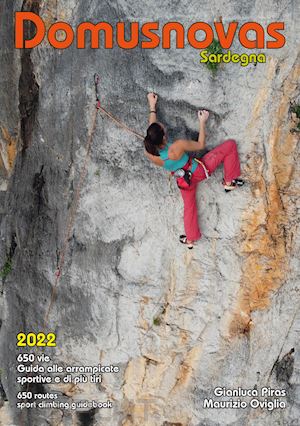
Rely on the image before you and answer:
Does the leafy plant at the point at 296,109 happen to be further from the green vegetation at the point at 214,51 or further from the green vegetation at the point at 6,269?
the green vegetation at the point at 6,269

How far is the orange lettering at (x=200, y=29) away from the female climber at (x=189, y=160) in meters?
0.70

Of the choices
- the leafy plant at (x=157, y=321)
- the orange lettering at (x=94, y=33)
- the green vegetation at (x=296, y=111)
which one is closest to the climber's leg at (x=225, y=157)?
the green vegetation at (x=296, y=111)

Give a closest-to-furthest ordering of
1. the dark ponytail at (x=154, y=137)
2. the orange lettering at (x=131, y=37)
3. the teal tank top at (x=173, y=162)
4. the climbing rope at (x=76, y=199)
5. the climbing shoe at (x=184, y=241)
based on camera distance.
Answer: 1. the dark ponytail at (x=154, y=137)
2. the teal tank top at (x=173, y=162)
3. the orange lettering at (x=131, y=37)
4. the climbing rope at (x=76, y=199)
5. the climbing shoe at (x=184, y=241)

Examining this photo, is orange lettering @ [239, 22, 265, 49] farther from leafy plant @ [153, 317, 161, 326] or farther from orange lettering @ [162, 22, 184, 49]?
leafy plant @ [153, 317, 161, 326]

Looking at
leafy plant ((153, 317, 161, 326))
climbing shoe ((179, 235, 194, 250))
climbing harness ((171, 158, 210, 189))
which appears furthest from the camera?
leafy plant ((153, 317, 161, 326))

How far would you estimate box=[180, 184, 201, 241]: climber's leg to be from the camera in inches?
221

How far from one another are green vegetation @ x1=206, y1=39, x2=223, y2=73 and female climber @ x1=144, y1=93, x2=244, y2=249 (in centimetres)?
48

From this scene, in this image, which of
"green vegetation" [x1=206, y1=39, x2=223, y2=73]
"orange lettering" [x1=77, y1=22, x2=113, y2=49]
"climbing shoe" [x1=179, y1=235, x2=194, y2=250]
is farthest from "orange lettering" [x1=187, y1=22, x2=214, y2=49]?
"climbing shoe" [x1=179, y1=235, x2=194, y2=250]

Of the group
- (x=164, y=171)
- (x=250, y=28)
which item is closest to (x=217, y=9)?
(x=250, y=28)

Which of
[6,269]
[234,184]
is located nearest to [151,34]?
[234,184]

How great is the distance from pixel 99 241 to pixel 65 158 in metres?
1.12

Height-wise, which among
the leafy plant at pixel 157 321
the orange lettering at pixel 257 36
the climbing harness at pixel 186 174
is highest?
the orange lettering at pixel 257 36

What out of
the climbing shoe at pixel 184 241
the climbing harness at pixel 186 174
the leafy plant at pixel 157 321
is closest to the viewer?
the climbing harness at pixel 186 174

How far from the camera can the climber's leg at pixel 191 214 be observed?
5.61m
